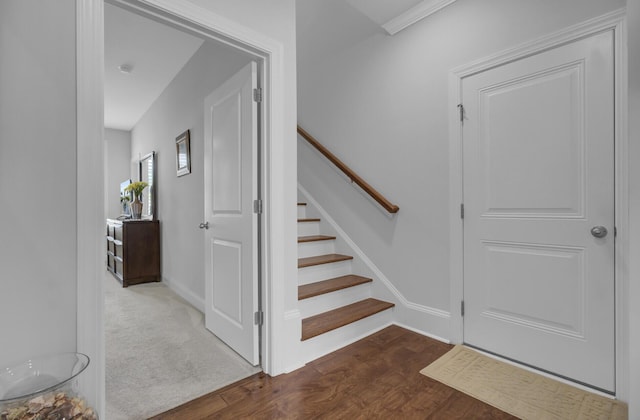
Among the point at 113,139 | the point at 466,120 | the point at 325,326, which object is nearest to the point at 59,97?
the point at 325,326

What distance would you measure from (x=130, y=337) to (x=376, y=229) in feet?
7.29

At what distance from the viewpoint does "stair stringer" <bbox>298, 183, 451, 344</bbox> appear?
2334 mm

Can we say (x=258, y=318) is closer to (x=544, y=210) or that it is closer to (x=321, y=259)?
(x=321, y=259)

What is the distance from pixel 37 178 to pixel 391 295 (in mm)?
2411

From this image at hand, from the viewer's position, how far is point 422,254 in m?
2.45

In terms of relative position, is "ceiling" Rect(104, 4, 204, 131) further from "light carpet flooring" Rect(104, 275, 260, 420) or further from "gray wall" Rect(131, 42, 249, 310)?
"light carpet flooring" Rect(104, 275, 260, 420)

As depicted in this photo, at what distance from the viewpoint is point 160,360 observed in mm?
2080

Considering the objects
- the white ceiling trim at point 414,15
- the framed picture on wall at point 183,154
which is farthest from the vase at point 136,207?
the white ceiling trim at point 414,15

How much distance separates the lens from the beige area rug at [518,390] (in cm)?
150

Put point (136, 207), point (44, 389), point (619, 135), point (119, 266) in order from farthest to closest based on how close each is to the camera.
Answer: point (136, 207) → point (119, 266) → point (619, 135) → point (44, 389)

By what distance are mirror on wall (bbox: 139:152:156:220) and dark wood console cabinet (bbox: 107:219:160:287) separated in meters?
0.35

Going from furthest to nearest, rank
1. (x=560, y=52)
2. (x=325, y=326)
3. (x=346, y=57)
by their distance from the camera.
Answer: (x=346, y=57), (x=325, y=326), (x=560, y=52)

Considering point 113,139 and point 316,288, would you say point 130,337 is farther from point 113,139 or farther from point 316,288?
point 113,139

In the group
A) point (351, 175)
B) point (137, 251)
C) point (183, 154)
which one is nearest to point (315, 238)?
point (351, 175)
